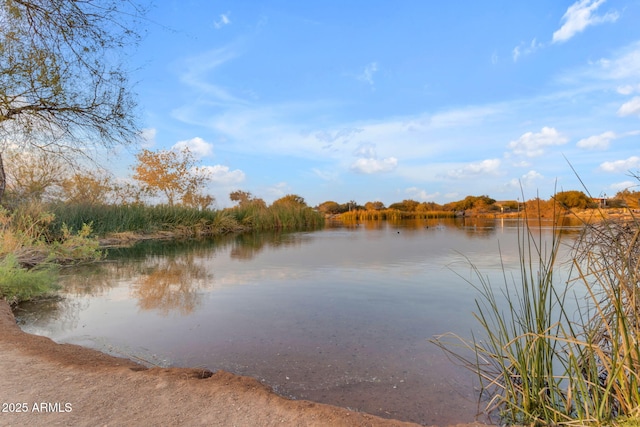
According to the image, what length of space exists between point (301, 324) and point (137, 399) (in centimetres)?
189

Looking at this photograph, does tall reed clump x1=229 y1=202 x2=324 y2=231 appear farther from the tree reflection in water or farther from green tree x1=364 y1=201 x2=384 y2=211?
green tree x1=364 y1=201 x2=384 y2=211

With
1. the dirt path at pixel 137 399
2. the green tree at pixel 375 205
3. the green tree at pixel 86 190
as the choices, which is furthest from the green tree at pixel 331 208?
the dirt path at pixel 137 399

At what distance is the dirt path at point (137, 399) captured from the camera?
1886 millimetres

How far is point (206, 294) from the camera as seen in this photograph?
17.3 feet

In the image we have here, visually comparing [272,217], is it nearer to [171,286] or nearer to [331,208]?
[171,286]

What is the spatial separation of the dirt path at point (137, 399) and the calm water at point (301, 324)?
0.33 metres

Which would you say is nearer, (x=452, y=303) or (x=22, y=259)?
(x=452, y=303)

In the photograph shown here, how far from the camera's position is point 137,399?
210cm

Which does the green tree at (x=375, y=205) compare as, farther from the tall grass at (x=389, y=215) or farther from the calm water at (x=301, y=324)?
the calm water at (x=301, y=324)

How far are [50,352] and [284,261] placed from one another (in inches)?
229

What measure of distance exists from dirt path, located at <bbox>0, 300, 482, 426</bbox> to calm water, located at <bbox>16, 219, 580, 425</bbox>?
0.33 m

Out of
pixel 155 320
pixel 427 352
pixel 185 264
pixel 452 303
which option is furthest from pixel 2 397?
pixel 185 264

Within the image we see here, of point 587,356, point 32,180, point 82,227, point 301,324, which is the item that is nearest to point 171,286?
point 301,324

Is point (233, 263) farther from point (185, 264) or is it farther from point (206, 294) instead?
point (206, 294)
